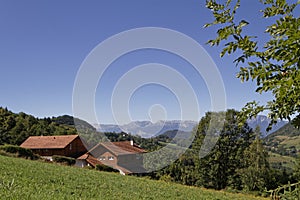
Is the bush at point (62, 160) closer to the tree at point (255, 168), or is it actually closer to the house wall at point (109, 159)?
the house wall at point (109, 159)

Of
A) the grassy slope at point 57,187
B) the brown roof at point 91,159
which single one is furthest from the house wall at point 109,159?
the grassy slope at point 57,187

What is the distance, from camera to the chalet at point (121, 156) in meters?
40.4

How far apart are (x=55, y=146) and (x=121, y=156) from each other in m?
17.5

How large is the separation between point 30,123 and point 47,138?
13734 mm

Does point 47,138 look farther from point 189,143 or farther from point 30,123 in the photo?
point 189,143

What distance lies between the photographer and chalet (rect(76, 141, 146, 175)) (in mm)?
40375

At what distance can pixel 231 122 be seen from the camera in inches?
1698

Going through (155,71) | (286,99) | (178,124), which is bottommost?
(286,99)

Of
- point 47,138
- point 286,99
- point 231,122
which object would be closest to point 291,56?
point 286,99

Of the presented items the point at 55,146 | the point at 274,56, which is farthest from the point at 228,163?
the point at 274,56

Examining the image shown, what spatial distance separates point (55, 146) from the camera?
172 feet

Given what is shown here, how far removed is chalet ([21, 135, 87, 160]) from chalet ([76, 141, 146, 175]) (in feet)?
19.8

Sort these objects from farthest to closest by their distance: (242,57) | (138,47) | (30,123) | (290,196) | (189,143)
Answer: (30,123)
(189,143)
(138,47)
(242,57)
(290,196)

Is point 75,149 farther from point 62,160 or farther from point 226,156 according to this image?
point 226,156
